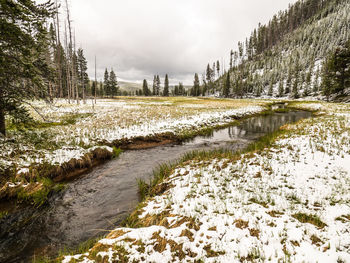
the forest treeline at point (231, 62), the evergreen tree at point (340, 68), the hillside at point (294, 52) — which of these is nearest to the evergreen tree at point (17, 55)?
the forest treeline at point (231, 62)

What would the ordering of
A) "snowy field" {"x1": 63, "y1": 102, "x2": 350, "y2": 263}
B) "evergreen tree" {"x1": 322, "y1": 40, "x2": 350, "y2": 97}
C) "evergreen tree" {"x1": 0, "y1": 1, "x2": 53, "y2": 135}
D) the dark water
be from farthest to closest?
"evergreen tree" {"x1": 322, "y1": 40, "x2": 350, "y2": 97} < "evergreen tree" {"x1": 0, "y1": 1, "x2": 53, "y2": 135} < the dark water < "snowy field" {"x1": 63, "y1": 102, "x2": 350, "y2": 263}

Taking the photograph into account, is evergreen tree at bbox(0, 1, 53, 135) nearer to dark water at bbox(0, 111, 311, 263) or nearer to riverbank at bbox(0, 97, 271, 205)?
riverbank at bbox(0, 97, 271, 205)

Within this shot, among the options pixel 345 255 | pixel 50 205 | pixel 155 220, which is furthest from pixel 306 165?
pixel 50 205

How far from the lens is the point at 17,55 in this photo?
6.36 m

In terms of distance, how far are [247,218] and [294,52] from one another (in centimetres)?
11201

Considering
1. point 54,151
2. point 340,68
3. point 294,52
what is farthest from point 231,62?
point 54,151

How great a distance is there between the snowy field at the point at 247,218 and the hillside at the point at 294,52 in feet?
228

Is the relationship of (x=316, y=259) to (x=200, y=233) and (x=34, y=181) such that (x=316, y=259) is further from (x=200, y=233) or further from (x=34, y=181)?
(x=34, y=181)

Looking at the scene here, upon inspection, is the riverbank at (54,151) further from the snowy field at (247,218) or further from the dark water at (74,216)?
the snowy field at (247,218)

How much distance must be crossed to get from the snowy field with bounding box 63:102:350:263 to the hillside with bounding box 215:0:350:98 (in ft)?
228

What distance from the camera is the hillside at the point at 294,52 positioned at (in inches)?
2702

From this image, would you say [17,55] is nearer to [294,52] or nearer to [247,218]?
[247,218]

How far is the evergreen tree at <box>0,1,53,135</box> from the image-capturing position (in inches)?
230

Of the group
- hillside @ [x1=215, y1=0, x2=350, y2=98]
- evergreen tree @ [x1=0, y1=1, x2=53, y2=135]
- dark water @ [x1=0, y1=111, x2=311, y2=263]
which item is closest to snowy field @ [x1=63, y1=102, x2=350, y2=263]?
dark water @ [x1=0, y1=111, x2=311, y2=263]
